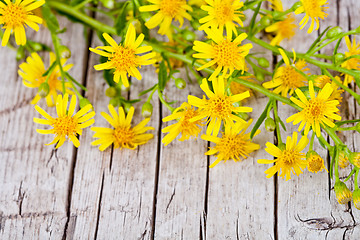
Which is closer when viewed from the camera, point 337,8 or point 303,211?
point 303,211

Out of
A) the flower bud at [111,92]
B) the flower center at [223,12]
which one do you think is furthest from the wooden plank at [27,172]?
the flower center at [223,12]

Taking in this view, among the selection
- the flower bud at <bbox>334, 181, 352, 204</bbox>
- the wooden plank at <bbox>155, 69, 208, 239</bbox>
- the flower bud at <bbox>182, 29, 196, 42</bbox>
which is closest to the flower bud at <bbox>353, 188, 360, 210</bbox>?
the flower bud at <bbox>334, 181, 352, 204</bbox>

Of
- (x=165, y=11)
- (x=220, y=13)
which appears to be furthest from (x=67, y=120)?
(x=220, y=13)

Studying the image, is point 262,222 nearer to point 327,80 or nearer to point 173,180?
point 173,180

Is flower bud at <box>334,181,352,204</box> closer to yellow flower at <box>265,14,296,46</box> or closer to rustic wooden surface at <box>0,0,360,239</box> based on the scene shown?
rustic wooden surface at <box>0,0,360,239</box>

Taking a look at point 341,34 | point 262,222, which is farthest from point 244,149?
point 341,34
